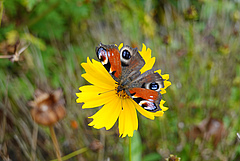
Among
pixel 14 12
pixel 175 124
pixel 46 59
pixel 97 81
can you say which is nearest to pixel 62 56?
pixel 46 59

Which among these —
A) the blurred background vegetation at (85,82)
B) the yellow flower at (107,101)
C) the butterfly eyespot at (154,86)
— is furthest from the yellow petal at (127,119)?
the blurred background vegetation at (85,82)

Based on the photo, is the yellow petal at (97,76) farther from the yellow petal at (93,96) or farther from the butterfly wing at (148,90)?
the butterfly wing at (148,90)

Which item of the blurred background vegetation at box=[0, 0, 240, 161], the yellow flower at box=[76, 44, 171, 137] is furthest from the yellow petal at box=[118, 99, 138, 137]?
the blurred background vegetation at box=[0, 0, 240, 161]

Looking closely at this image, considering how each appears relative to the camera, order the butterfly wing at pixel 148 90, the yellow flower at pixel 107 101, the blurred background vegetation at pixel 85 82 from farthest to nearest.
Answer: the blurred background vegetation at pixel 85 82
the yellow flower at pixel 107 101
the butterfly wing at pixel 148 90

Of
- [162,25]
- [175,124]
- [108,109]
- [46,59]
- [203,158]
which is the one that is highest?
[162,25]

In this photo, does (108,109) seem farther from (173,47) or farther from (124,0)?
(173,47)

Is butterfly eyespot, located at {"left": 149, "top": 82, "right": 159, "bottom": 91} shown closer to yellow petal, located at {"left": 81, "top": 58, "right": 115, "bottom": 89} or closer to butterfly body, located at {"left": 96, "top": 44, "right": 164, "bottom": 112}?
butterfly body, located at {"left": 96, "top": 44, "right": 164, "bottom": 112}

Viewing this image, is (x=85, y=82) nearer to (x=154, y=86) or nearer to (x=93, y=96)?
(x=93, y=96)
